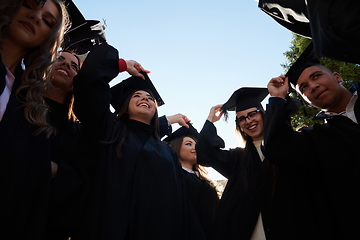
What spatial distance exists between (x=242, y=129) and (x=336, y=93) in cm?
142

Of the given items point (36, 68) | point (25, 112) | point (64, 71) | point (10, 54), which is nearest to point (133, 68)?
point (64, 71)

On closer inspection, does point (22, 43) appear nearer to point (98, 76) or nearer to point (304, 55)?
point (98, 76)

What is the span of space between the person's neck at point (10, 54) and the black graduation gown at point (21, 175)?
0.33 ft

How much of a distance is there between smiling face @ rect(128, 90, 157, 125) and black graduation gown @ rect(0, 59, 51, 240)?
1.55 m

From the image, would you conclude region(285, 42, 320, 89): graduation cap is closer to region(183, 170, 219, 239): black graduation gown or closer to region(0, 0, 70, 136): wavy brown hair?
region(183, 170, 219, 239): black graduation gown

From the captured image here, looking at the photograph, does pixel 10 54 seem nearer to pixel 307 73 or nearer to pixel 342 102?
pixel 307 73

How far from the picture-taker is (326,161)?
2.49 metres

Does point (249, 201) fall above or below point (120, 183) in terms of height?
below

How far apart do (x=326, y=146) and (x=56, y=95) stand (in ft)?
8.41

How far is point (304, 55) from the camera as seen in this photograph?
10.4ft

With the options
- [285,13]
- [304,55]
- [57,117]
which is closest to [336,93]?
[304,55]

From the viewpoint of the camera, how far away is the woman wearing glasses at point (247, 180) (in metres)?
2.75

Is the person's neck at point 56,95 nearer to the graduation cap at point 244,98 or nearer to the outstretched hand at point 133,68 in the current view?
the outstretched hand at point 133,68

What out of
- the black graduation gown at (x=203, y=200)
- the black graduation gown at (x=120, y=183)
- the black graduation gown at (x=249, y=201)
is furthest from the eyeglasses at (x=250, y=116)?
the black graduation gown at (x=120, y=183)
